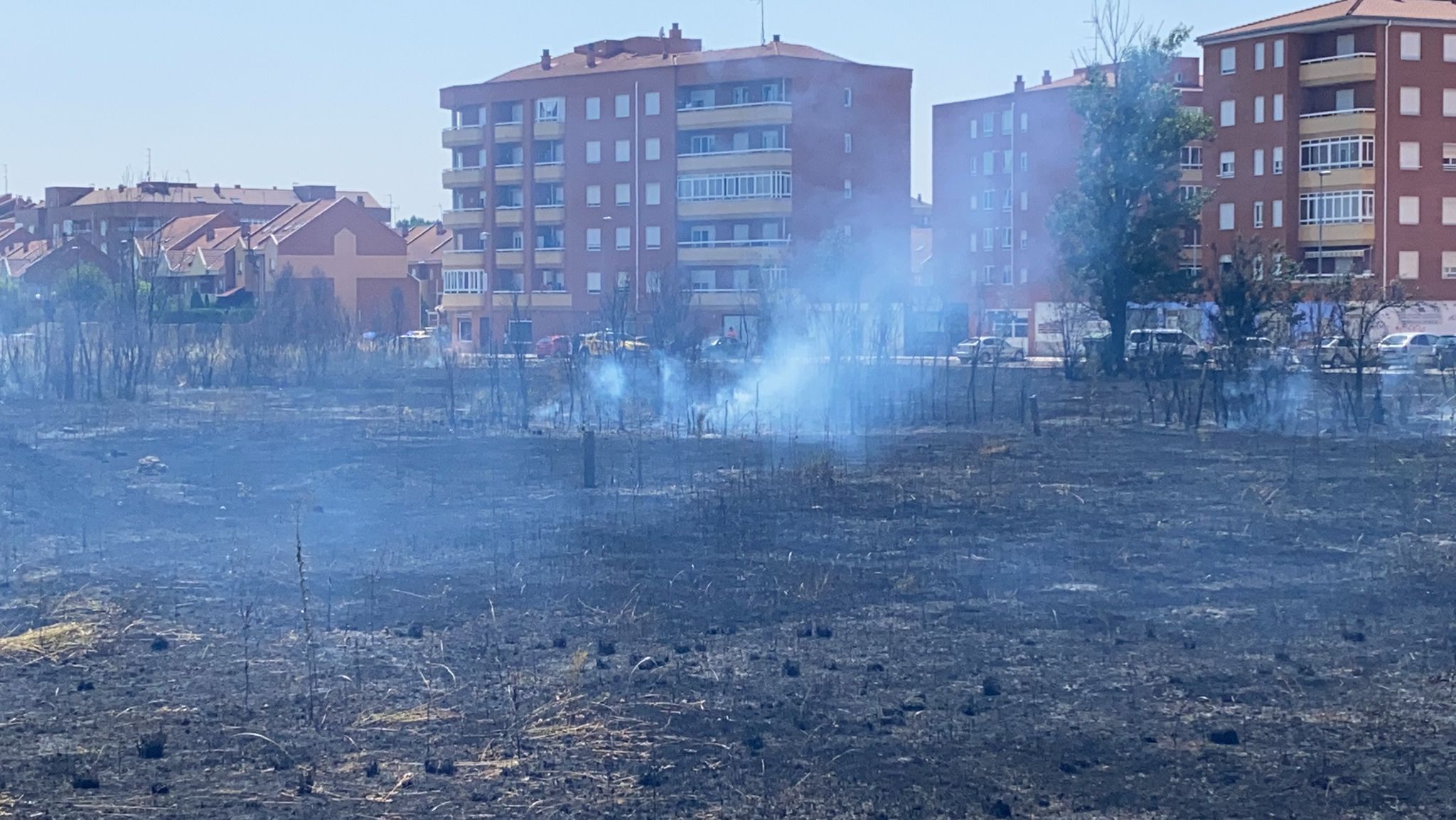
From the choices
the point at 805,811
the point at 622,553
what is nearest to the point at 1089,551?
the point at 622,553

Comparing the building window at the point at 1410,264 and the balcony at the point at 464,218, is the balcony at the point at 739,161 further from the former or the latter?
the building window at the point at 1410,264

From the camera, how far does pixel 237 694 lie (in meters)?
9.44

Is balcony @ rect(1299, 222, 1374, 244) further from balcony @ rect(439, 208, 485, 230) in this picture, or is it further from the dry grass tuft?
the dry grass tuft

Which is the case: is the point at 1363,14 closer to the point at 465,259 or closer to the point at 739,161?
the point at 739,161

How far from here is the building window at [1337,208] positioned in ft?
199

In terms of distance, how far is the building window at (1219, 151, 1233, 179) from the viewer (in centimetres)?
6481

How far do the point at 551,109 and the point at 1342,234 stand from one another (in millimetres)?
33210

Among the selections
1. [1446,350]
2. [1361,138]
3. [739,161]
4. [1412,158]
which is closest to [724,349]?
[1446,350]

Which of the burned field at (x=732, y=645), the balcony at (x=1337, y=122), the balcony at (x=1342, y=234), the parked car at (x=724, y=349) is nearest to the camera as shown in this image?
the burned field at (x=732, y=645)

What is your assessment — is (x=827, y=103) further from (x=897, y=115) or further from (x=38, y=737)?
(x=38, y=737)

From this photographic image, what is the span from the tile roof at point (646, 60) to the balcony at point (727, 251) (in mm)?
7358

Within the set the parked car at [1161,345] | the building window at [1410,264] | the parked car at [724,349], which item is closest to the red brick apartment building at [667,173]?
the parked car at [724,349]

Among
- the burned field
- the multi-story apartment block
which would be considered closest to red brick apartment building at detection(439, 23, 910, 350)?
the multi-story apartment block

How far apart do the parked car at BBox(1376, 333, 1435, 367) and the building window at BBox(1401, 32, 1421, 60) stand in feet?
34.7
